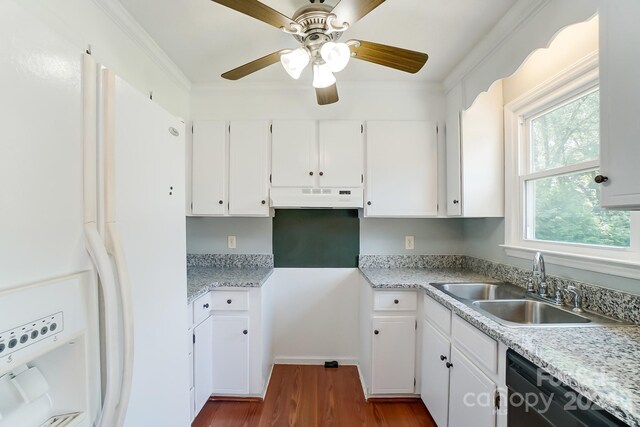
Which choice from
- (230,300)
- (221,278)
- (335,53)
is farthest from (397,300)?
(335,53)

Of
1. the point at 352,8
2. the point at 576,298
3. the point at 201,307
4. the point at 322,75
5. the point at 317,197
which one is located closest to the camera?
the point at 352,8

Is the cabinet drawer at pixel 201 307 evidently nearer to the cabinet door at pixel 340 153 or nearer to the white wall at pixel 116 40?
the cabinet door at pixel 340 153

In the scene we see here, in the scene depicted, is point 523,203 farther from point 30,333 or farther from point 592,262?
point 30,333

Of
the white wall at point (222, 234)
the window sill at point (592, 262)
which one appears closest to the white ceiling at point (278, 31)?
the white wall at point (222, 234)

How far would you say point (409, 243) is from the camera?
2.55 m

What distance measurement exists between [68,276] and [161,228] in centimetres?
39

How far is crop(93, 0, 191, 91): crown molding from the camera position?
4.84ft

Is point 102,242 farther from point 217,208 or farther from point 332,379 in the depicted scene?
point 332,379

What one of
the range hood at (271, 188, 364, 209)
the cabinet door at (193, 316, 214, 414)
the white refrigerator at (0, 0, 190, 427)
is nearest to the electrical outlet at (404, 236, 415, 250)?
the range hood at (271, 188, 364, 209)

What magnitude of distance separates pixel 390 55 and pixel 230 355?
6.98 ft

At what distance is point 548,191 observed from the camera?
177 centimetres

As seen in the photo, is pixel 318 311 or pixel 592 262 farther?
pixel 318 311

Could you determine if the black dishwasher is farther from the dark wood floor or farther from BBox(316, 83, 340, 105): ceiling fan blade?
BBox(316, 83, 340, 105): ceiling fan blade

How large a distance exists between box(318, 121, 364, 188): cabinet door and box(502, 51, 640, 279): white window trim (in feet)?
3.51
